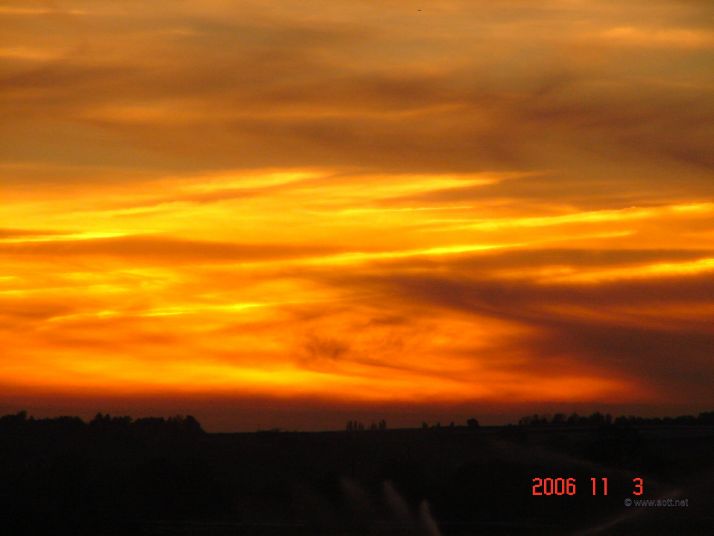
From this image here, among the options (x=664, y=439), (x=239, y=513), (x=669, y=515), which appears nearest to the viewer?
(x=669, y=515)

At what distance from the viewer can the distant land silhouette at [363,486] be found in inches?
3125

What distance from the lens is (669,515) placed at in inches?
3322

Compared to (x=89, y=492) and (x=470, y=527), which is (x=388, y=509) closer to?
(x=470, y=527)

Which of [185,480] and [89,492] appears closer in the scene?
[89,492]

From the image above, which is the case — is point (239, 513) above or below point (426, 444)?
below

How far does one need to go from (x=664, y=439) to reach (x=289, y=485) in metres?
31.4

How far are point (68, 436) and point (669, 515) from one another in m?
68.2

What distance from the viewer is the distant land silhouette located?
79.4 m

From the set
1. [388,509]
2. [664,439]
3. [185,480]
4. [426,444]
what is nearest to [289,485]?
[185,480]

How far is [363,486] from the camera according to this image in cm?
9925

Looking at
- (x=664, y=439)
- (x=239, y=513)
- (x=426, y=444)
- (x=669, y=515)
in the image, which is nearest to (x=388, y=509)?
(x=239, y=513)

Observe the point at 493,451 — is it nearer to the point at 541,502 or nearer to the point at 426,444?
the point at 426,444

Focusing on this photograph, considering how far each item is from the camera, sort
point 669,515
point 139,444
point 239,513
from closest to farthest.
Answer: point 669,515
point 239,513
point 139,444
